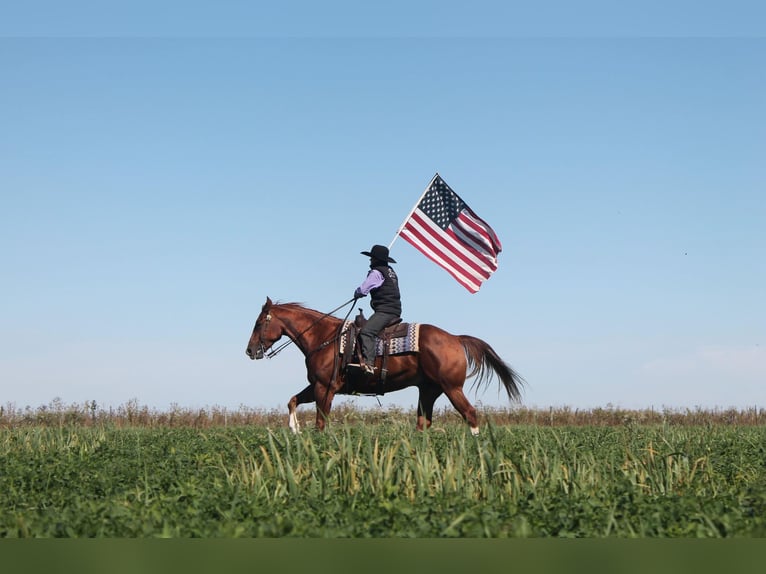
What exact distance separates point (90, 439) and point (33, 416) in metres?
10.8

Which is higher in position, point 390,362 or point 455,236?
point 455,236

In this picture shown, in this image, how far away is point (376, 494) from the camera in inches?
322

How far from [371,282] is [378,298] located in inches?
16.9

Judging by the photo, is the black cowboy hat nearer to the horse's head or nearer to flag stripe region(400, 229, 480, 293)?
flag stripe region(400, 229, 480, 293)

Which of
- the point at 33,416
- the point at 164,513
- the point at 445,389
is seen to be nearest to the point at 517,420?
the point at 445,389

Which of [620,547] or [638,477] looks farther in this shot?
[638,477]

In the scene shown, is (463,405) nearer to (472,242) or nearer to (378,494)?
(472,242)

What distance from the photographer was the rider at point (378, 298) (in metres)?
16.6

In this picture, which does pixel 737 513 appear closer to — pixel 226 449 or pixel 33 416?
pixel 226 449

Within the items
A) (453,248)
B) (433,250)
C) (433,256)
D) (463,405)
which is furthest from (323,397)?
(453,248)

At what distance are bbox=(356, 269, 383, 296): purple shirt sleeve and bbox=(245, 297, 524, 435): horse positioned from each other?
115 cm

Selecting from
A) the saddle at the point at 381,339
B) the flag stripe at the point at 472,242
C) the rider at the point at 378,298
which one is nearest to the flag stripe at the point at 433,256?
the flag stripe at the point at 472,242

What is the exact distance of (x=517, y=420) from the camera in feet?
89.6

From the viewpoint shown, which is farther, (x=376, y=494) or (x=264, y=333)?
(x=264, y=333)
